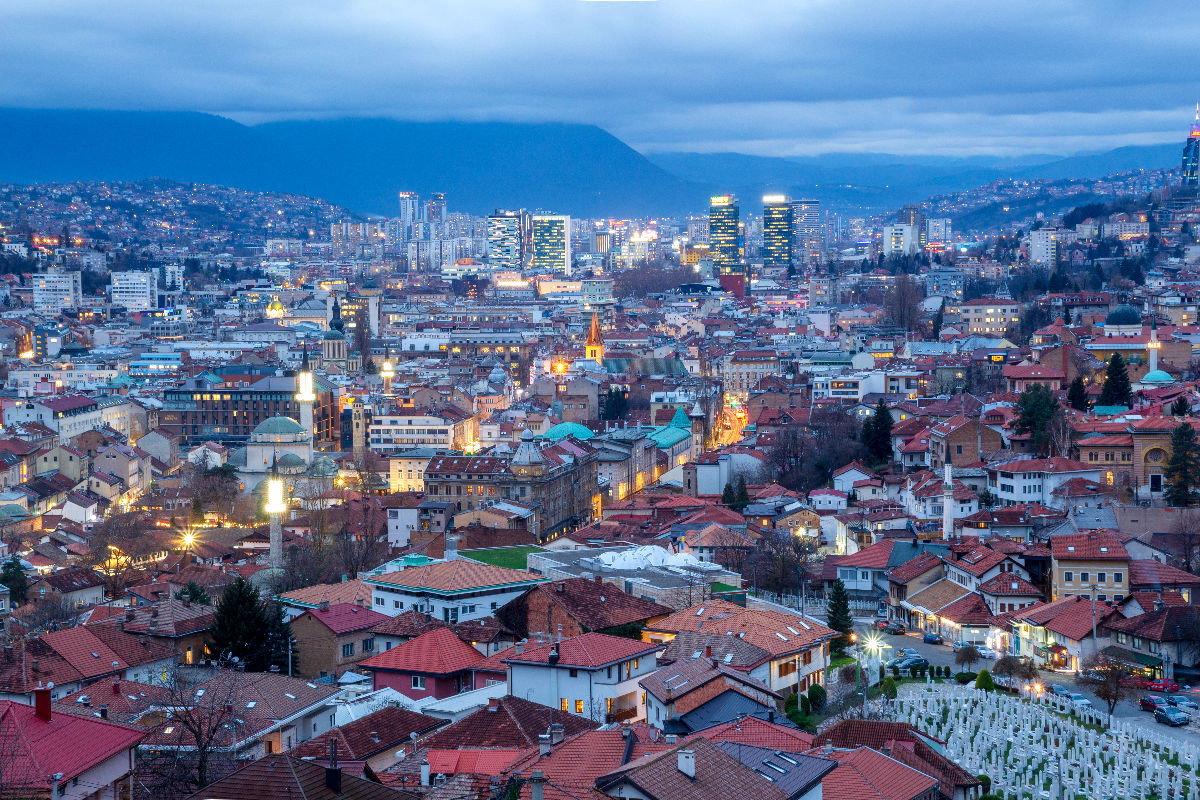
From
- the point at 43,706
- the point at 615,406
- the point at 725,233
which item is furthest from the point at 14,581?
the point at 725,233

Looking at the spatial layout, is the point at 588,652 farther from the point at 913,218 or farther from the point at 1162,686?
the point at 913,218

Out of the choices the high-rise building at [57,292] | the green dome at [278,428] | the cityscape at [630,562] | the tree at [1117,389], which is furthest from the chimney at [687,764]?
the high-rise building at [57,292]

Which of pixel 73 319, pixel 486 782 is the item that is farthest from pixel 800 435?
pixel 73 319

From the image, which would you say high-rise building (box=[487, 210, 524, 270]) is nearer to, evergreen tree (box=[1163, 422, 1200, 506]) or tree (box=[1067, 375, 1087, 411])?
tree (box=[1067, 375, 1087, 411])

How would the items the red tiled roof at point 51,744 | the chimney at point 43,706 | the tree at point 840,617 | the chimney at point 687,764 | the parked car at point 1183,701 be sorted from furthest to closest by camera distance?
the tree at point 840,617, the parked car at point 1183,701, the chimney at point 43,706, the red tiled roof at point 51,744, the chimney at point 687,764

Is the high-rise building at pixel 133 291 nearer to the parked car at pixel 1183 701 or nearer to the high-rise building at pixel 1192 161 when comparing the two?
the high-rise building at pixel 1192 161

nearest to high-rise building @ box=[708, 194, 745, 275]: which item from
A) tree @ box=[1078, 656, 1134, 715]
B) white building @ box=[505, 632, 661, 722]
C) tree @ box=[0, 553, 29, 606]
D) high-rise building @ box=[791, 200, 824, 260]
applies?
high-rise building @ box=[791, 200, 824, 260]
